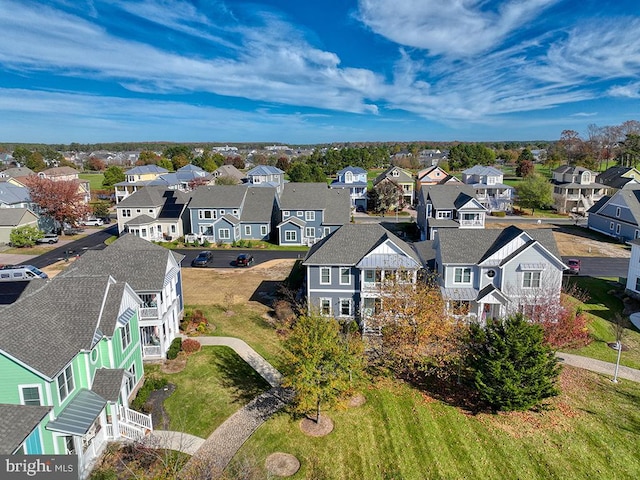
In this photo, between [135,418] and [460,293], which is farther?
[460,293]

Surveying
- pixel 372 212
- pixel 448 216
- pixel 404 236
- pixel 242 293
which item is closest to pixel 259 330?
pixel 242 293

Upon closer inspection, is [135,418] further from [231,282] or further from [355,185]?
[355,185]

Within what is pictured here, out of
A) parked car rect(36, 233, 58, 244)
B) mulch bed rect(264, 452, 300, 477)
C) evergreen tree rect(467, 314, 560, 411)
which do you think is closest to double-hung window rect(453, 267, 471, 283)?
evergreen tree rect(467, 314, 560, 411)

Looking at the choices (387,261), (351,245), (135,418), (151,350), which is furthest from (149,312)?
(387,261)

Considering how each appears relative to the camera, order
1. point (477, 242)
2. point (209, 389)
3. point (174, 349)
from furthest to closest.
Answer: point (477, 242)
point (174, 349)
point (209, 389)

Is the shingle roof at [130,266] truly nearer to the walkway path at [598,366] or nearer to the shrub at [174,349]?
the shrub at [174,349]

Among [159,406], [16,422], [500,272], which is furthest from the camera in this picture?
[500,272]

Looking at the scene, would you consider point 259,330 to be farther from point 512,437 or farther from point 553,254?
point 553,254
